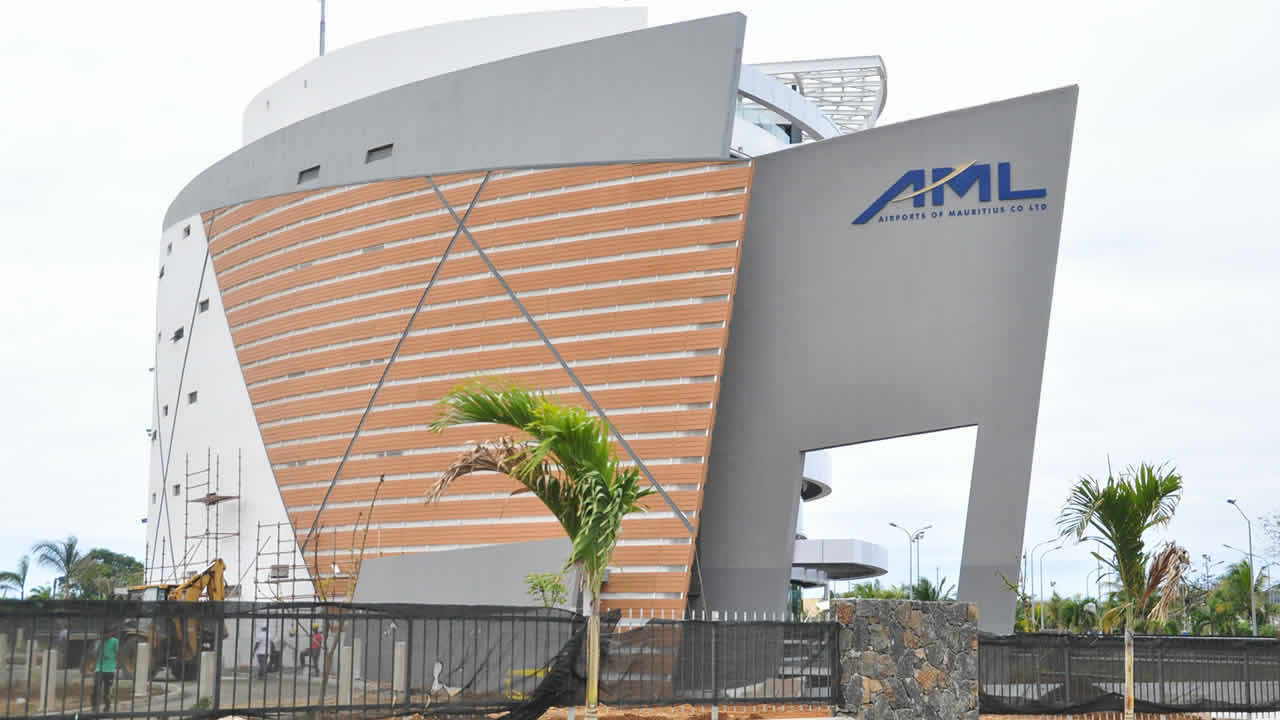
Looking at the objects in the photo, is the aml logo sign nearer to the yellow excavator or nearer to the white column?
the white column

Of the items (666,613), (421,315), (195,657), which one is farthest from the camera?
(421,315)

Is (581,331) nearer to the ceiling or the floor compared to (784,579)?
nearer to the ceiling

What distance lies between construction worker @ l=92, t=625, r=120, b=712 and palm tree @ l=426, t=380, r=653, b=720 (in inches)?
133

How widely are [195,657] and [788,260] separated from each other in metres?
19.1

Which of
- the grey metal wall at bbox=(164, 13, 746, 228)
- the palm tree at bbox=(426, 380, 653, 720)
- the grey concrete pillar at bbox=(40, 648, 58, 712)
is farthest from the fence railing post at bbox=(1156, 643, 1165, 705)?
the grey concrete pillar at bbox=(40, 648, 58, 712)

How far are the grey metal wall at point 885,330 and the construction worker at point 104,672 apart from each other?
59.5 ft

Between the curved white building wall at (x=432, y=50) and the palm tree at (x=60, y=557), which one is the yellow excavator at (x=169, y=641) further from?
the palm tree at (x=60, y=557)

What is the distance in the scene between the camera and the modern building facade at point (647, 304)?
27.0 meters

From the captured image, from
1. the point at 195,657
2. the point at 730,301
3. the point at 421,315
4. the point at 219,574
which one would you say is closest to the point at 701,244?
the point at 730,301

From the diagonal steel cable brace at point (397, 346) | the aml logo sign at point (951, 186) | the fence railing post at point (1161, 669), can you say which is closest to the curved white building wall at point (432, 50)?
the diagonal steel cable brace at point (397, 346)

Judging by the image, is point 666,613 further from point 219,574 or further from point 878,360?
point 219,574

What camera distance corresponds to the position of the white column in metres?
13.2

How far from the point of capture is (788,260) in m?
28.9

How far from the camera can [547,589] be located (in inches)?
1002
